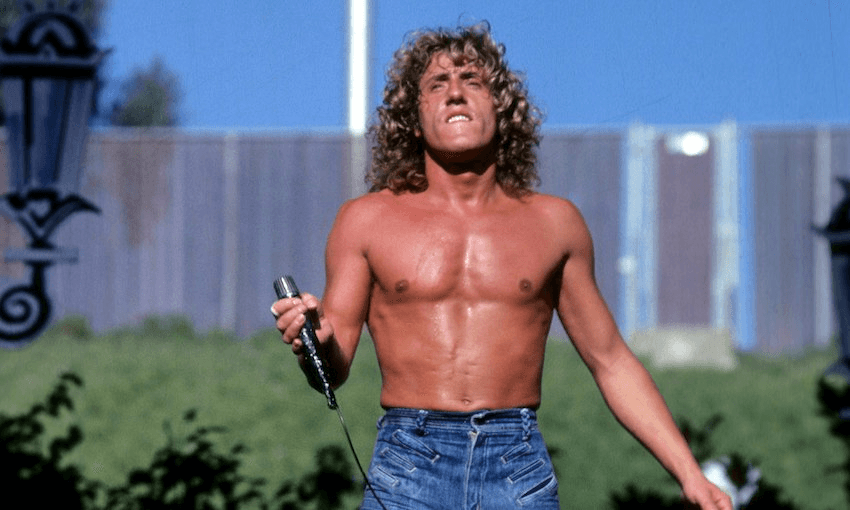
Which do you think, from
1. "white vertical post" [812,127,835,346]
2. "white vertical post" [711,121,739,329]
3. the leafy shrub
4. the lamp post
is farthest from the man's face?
"white vertical post" [711,121,739,329]

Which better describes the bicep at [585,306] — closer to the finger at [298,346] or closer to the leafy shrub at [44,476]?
the finger at [298,346]

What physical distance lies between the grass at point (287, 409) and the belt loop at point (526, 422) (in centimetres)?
328

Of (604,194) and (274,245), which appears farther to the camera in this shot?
(604,194)

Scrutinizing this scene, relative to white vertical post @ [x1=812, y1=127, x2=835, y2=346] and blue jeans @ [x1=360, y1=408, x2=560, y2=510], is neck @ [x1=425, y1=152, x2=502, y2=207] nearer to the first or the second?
blue jeans @ [x1=360, y1=408, x2=560, y2=510]

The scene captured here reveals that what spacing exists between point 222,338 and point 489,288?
224 inches

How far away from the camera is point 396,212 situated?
2.96 meters

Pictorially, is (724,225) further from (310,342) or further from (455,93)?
(310,342)

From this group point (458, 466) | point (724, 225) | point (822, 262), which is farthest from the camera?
point (724, 225)

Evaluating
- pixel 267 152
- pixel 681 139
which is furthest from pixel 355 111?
pixel 681 139

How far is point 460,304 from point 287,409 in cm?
479

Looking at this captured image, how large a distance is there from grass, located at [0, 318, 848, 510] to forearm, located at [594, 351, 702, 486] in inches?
125

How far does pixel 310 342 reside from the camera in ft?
8.42

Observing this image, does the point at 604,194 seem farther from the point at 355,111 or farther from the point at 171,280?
the point at 355,111

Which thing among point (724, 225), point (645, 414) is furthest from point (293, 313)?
point (724, 225)
